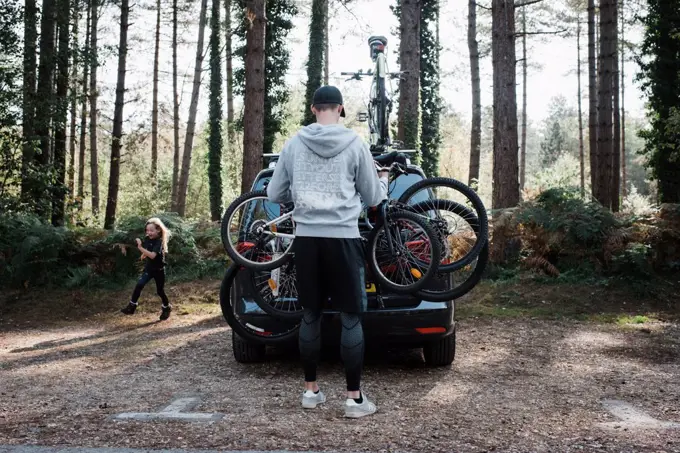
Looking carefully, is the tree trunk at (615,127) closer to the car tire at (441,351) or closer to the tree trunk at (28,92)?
the car tire at (441,351)

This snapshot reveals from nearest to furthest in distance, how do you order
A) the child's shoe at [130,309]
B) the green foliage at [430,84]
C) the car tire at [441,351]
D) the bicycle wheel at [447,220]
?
the bicycle wheel at [447,220] < the car tire at [441,351] < the child's shoe at [130,309] < the green foliage at [430,84]

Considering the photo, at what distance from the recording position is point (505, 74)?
13.5m

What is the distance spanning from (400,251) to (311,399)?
1.47m

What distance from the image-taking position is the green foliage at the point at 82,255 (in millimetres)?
13211

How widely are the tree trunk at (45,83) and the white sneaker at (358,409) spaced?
13.0 meters

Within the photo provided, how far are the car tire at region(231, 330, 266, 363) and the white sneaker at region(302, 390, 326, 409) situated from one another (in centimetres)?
188

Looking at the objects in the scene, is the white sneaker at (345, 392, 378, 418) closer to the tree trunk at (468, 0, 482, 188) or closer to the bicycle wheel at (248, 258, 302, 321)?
the bicycle wheel at (248, 258, 302, 321)

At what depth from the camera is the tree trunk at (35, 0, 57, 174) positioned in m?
15.8

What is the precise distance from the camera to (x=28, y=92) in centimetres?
1563

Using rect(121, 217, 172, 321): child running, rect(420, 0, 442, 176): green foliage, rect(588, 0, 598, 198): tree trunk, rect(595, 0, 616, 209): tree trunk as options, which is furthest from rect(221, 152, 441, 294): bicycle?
rect(420, 0, 442, 176): green foliage

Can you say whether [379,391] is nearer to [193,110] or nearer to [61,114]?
[61,114]

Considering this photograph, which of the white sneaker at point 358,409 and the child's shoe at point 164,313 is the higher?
the child's shoe at point 164,313

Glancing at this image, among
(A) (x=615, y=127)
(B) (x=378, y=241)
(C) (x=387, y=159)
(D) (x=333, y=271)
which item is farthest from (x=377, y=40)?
(A) (x=615, y=127)

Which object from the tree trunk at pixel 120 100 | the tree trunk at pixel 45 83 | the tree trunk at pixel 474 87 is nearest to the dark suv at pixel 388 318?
the tree trunk at pixel 45 83
